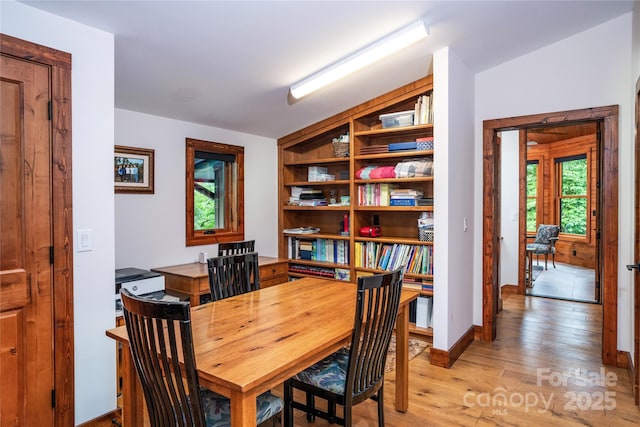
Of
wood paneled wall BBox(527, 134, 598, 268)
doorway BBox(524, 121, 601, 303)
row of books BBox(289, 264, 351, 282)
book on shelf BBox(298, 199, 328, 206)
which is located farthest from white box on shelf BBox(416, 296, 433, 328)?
wood paneled wall BBox(527, 134, 598, 268)

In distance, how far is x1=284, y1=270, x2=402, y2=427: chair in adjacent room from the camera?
1.69m

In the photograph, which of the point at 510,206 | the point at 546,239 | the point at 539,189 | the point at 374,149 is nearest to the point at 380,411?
the point at 374,149

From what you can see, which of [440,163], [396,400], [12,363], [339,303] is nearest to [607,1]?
[440,163]

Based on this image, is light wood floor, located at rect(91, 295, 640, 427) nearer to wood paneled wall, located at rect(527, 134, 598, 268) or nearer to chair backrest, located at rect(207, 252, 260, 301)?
chair backrest, located at rect(207, 252, 260, 301)

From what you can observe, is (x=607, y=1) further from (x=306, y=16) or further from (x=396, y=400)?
(x=396, y=400)

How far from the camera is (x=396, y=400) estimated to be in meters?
2.41

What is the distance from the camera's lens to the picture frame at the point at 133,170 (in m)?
3.09

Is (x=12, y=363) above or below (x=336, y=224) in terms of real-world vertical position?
below

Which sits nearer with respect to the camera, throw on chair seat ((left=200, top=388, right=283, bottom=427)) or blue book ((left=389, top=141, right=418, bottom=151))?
throw on chair seat ((left=200, top=388, right=283, bottom=427))

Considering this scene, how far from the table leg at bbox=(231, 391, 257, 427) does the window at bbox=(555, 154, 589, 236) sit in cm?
829

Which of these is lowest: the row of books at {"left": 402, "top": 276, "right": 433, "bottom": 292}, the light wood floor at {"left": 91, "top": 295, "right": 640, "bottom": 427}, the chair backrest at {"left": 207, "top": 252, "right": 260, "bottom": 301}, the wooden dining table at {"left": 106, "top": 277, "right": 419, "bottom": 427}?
the light wood floor at {"left": 91, "top": 295, "right": 640, "bottom": 427}

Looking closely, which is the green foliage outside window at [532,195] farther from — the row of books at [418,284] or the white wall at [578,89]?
the row of books at [418,284]

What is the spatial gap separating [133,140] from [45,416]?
82.6 inches

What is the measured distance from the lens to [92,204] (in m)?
2.09
